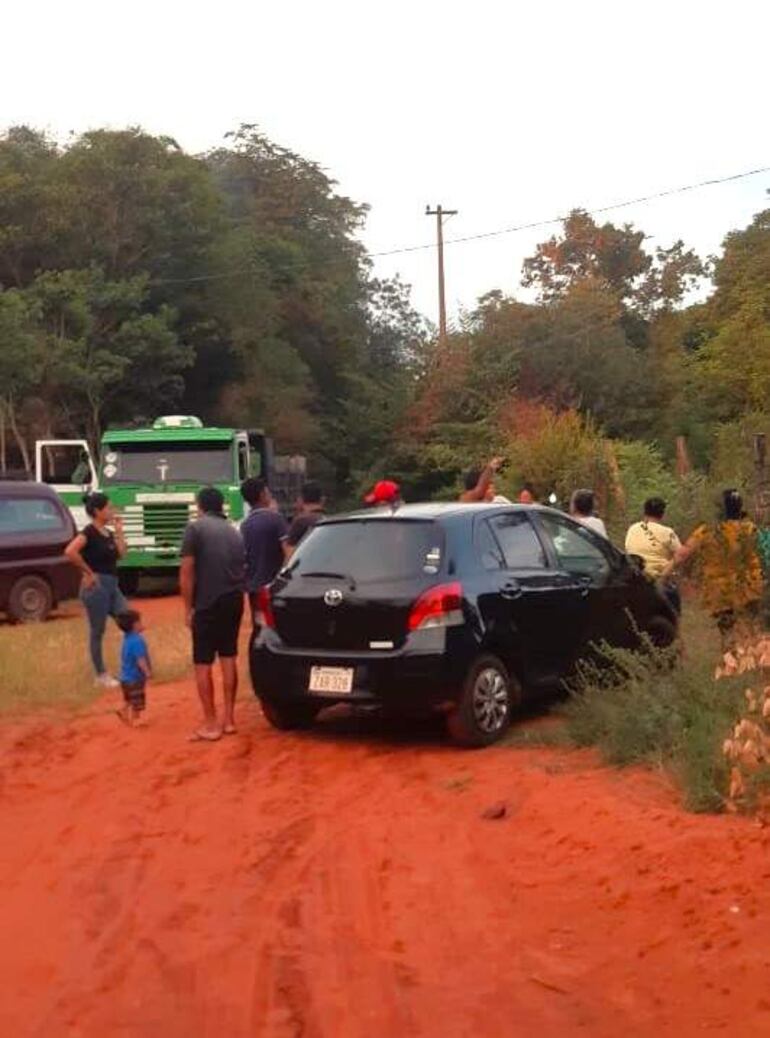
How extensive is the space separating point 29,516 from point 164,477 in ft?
12.6

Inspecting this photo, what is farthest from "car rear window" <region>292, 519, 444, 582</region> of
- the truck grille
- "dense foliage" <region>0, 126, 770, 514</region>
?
"dense foliage" <region>0, 126, 770, 514</region>

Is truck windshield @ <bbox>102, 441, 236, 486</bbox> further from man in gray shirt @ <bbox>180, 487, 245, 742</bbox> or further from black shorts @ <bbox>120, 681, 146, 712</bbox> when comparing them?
man in gray shirt @ <bbox>180, 487, 245, 742</bbox>

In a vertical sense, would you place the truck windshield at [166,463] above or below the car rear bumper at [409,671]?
above

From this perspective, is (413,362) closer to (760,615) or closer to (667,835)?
(760,615)

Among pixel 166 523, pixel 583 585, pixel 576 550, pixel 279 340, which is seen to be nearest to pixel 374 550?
pixel 583 585

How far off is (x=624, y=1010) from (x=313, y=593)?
4.82 meters

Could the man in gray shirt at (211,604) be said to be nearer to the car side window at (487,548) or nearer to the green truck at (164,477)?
the car side window at (487,548)

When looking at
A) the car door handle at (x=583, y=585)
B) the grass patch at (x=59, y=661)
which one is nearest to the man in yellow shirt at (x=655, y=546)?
the car door handle at (x=583, y=585)

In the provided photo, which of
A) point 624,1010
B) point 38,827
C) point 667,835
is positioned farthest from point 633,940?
point 38,827

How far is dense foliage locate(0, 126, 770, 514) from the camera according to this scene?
36.2m

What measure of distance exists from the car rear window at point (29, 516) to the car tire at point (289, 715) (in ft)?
31.5

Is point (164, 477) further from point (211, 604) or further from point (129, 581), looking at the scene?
point (211, 604)

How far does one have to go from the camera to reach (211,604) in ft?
32.3

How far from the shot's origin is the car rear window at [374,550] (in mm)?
9312
